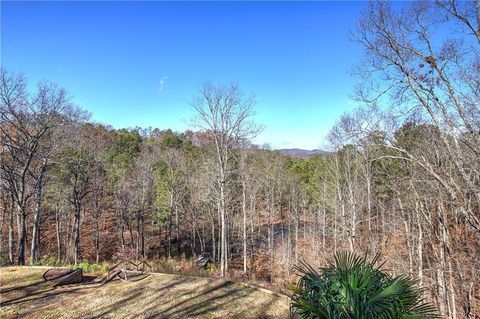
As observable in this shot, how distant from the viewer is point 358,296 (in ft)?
12.1

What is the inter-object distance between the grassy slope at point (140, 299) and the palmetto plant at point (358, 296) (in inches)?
182

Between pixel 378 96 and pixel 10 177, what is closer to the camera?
pixel 378 96

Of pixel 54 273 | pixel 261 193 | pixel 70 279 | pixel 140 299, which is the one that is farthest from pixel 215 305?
pixel 261 193

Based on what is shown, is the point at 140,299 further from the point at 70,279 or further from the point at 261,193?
the point at 261,193

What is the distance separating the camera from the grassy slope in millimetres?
7711

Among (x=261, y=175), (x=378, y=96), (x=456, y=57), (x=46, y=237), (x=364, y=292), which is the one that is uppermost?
(x=456, y=57)

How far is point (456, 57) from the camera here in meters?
6.88

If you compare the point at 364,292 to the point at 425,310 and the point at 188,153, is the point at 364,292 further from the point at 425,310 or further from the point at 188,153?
the point at 188,153

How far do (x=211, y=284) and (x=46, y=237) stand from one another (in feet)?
70.5

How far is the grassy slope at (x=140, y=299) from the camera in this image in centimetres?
771

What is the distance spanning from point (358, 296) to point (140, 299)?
7129 mm

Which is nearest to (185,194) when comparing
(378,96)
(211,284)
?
(211,284)

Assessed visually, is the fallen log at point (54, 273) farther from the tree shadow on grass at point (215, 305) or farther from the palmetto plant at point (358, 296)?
the palmetto plant at point (358, 296)

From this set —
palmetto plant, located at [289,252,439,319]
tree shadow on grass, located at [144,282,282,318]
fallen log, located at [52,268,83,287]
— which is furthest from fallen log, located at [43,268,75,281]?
palmetto plant, located at [289,252,439,319]
